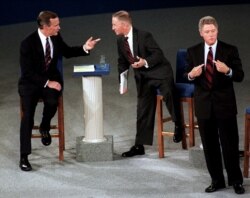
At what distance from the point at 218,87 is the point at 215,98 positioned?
9 centimetres

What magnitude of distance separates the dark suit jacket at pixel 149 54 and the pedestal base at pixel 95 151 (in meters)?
0.69

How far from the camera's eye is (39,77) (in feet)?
21.4

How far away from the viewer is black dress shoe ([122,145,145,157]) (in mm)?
6723

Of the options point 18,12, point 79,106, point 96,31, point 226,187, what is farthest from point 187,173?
point 18,12

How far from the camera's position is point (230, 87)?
5.51 m

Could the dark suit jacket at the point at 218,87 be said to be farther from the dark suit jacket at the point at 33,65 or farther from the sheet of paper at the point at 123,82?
the dark suit jacket at the point at 33,65

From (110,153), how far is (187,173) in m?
0.79

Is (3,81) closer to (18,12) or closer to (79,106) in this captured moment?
(79,106)

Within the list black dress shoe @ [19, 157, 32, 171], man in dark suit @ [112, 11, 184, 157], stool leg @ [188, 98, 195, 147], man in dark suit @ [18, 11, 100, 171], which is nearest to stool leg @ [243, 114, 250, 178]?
stool leg @ [188, 98, 195, 147]

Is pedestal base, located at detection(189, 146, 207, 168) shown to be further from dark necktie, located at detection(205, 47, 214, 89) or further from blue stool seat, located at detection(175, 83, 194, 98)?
dark necktie, located at detection(205, 47, 214, 89)

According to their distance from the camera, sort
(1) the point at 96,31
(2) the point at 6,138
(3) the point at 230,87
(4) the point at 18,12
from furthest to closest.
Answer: (4) the point at 18,12, (1) the point at 96,31, (2) the point at 6,138, (3) the point at 230,87

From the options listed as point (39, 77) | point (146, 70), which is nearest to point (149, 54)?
point (146, 70)

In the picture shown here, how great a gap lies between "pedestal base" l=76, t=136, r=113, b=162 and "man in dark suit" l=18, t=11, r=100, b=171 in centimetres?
32

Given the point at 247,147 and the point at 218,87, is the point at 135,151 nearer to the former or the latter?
the point at 247,147
